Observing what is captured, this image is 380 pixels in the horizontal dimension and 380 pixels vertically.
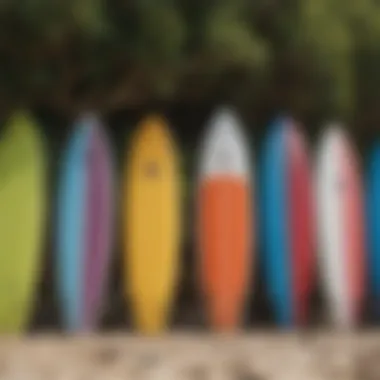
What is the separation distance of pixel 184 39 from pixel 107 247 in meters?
0.25

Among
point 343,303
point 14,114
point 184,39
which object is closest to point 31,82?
point 14,114

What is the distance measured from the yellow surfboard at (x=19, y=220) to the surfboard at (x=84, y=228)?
0.09 ft

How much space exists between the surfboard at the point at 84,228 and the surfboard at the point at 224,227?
0.35 ft

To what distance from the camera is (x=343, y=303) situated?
110 cm

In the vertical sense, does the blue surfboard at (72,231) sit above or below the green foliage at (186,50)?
below

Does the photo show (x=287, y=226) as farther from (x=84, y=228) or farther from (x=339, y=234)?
(x=84, y=228)

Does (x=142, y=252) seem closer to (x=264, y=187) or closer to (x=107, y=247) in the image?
(x=107, y=247)

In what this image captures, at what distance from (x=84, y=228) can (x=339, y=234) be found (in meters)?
0.29

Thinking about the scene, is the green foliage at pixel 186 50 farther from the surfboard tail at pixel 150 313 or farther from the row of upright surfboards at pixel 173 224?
the surfboard tail at pixel 150 313

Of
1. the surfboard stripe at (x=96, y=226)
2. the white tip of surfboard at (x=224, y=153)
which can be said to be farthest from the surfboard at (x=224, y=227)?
the surfboard stripe at (x=96, y=226)

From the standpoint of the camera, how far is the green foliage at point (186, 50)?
1055 mm

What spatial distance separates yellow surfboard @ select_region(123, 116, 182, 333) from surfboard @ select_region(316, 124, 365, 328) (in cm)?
17

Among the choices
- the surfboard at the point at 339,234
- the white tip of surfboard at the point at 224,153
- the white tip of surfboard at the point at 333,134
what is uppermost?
the white tip of surfboard at the point at 333,134

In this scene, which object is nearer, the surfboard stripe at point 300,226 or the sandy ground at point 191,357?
the sandy ground at point 191,357
